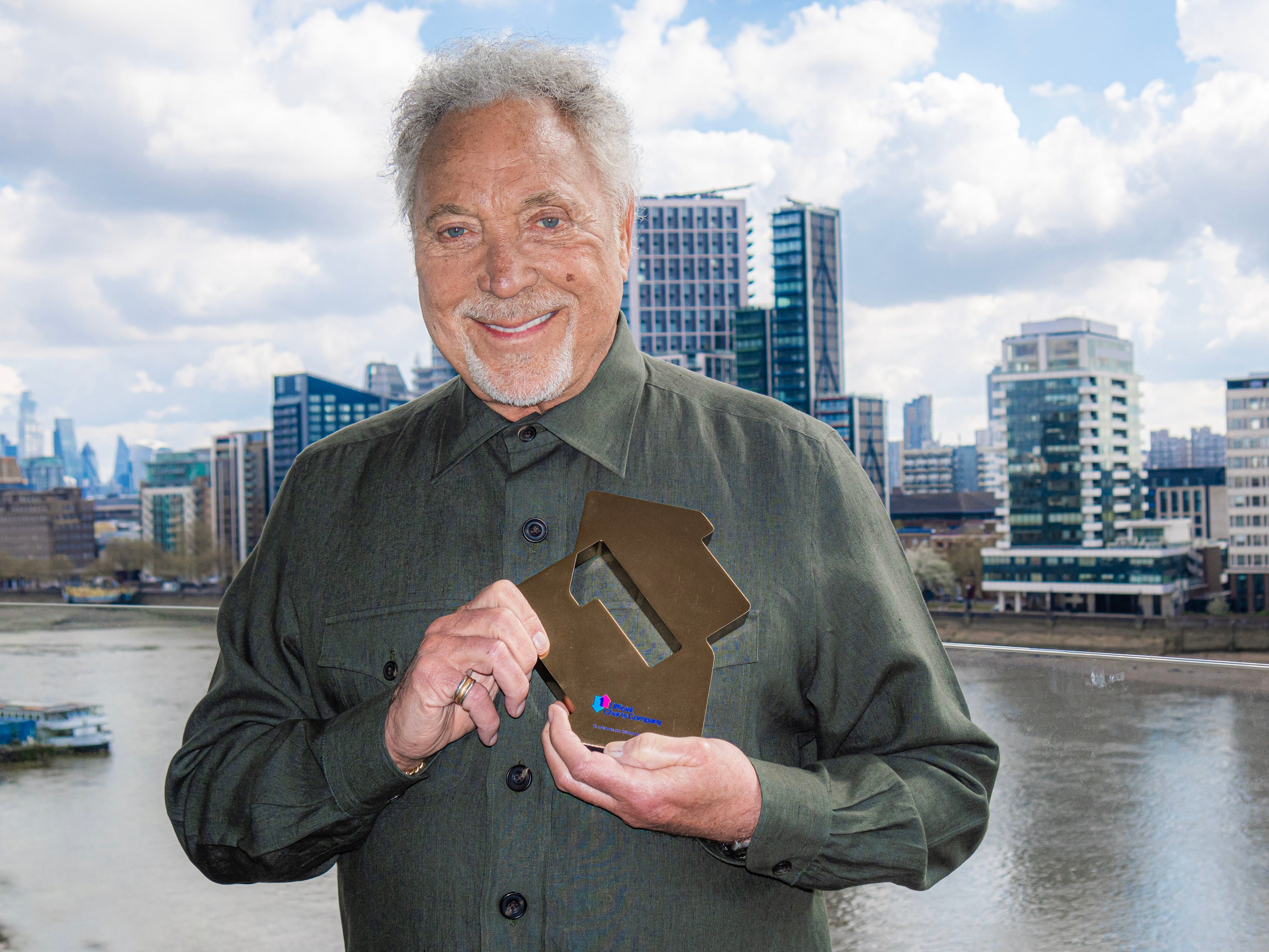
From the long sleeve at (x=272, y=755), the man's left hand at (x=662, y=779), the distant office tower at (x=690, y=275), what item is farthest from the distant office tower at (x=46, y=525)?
the distant office tower at (x=690, y=275)

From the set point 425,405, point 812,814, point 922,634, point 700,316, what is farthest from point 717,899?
point 700,316

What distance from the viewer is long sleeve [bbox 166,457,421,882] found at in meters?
0.78

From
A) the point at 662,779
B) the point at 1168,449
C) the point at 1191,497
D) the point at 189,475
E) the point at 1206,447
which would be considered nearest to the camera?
the point at 662,779

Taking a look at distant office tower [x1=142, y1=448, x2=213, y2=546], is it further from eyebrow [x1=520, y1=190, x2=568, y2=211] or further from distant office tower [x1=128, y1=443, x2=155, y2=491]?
eyebrow [x1=520, y1=190, x2=568, y2=211]

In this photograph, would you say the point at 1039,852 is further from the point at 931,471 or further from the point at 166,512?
the point at 931,471

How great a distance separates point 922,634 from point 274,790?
53 centimetres

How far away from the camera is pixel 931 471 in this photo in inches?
2640

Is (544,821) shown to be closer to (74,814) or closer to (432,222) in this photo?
(432,222)

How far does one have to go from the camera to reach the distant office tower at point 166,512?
105 feet

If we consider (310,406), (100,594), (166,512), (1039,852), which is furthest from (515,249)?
(310,406)

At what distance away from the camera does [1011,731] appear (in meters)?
3.55

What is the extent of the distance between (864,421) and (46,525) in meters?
29.3

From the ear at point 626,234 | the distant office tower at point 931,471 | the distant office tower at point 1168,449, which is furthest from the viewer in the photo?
the distant office tower at point 931,471

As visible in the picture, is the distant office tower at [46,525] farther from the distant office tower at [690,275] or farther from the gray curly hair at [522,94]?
the distant office tower at [690,275]
